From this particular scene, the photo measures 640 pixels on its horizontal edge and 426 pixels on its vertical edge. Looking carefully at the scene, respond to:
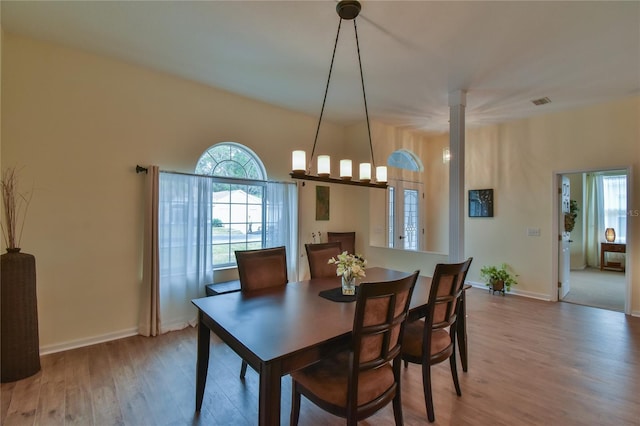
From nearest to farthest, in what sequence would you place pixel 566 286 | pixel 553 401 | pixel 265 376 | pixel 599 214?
pixel 265 376 < pixel 553 401 < pixel 566 286 < pixel 599 214

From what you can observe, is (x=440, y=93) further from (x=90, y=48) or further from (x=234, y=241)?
(x=90, y=48)

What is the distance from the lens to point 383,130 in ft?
17.6

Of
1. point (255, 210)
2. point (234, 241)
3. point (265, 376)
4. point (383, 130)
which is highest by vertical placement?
point (383, 130)

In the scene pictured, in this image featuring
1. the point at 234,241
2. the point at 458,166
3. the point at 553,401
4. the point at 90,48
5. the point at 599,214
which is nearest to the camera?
the point at 553,401

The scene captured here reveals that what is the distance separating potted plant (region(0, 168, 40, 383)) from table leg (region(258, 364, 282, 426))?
2468mm

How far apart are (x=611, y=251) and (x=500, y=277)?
404 centimetres

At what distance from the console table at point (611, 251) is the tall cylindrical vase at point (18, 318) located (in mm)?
9953

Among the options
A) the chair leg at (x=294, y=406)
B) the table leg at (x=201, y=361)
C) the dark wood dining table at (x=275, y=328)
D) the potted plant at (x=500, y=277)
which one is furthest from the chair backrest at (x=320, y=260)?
the potted plant at (x=500, y=277)

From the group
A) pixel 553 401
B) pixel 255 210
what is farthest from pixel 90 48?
pixel 553 401

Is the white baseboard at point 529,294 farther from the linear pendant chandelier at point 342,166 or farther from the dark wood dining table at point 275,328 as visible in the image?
the linear pendant chandelier at point 342,166

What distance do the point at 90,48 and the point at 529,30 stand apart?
4.16m

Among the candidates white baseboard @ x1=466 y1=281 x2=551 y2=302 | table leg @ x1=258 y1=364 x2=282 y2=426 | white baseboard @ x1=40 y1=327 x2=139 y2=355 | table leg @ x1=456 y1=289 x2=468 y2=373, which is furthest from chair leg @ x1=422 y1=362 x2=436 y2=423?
white baseboard @ x1=466 y1=281 x2=551 y2=302

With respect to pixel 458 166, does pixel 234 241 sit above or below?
below

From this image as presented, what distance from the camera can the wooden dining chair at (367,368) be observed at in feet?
4.90
